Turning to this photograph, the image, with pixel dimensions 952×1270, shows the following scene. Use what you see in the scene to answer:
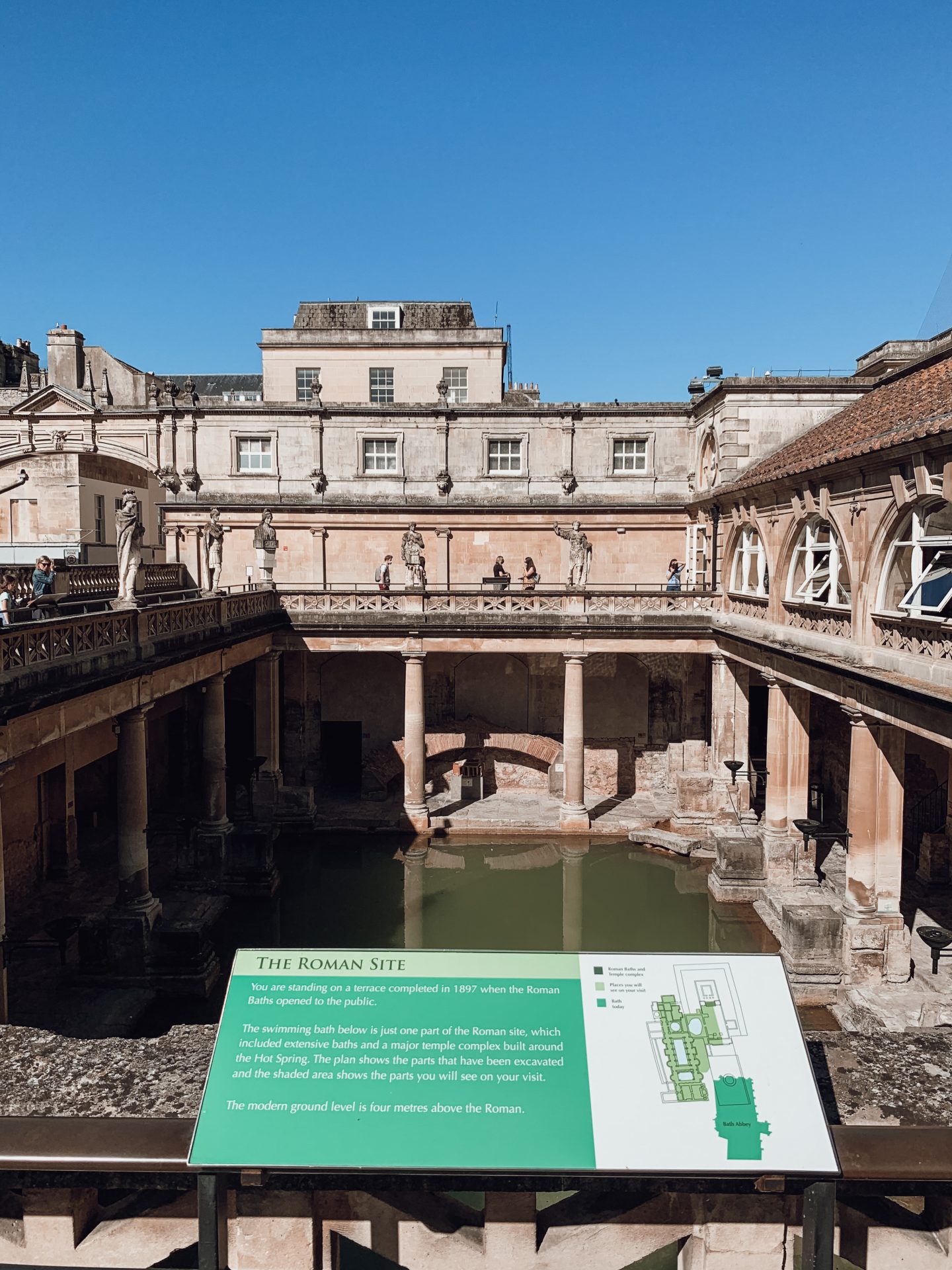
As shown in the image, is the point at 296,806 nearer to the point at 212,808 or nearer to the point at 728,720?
the point at 212,808

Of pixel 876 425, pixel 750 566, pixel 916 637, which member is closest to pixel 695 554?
pixel 750 566

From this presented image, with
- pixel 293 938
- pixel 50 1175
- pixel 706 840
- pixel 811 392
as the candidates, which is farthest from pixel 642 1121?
pixel 811 392

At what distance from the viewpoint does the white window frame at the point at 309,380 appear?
34.5m

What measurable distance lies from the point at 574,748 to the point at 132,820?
13050 millimetres

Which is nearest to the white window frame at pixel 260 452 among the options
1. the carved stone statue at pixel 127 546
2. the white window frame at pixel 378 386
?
the white window frame at pixel 378 386

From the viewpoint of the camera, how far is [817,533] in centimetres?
1803

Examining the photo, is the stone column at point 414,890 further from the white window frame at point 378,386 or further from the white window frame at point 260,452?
the white window frame at point 378,386

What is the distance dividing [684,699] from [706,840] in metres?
5.75

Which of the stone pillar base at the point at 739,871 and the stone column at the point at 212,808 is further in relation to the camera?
the stone column at the point at 212,808

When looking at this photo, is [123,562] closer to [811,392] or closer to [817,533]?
[817,533]

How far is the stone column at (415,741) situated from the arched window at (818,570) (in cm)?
1075

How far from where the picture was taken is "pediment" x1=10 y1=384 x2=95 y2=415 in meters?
30.2

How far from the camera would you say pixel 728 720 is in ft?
83.6

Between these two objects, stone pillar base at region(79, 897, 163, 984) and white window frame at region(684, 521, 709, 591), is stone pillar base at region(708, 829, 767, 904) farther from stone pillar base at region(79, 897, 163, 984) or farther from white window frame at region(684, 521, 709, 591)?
stone pillar base at region(79, 897, 163, 984)
